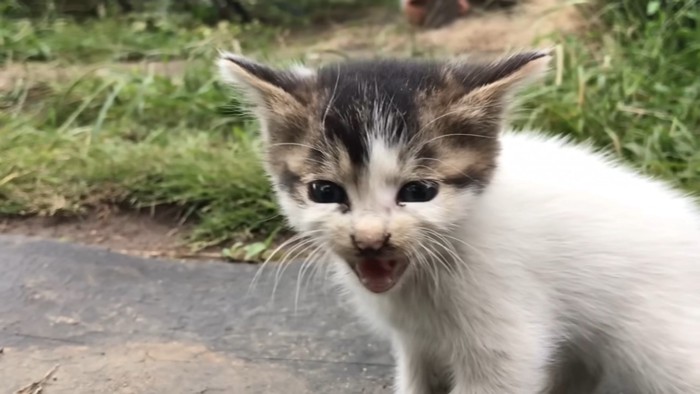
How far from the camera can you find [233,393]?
221cm

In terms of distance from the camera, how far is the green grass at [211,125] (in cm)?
342

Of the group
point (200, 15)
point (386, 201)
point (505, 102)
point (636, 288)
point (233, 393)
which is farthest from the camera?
point (200, 15)

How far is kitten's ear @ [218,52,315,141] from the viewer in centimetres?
189

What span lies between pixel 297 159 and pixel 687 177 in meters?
1.99

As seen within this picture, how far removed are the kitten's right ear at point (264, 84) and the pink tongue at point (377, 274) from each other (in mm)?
413

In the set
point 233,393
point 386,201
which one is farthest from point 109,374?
point 386,201

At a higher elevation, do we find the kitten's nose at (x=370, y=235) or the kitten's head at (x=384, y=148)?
the kitten's head at (x=384, y=148)

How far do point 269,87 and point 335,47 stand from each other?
11.9ft

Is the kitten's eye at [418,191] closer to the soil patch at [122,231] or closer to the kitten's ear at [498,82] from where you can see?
the kitten's ear at [498,82]

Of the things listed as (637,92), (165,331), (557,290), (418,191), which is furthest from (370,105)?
(637,92)

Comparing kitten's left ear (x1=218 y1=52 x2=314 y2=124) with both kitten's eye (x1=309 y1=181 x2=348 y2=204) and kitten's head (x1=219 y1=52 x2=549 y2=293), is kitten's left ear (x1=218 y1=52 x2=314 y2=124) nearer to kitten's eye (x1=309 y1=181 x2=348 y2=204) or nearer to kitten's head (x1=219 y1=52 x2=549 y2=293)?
kitten's head (x1=219 y1=52 x2=549 y2=293)

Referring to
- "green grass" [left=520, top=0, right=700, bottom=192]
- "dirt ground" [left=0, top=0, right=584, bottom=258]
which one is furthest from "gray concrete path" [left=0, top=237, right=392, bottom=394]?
"green grass" [left=520, top=0, right=700, bottom=192]

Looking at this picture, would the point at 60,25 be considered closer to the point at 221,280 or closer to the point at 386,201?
the point at 221,280

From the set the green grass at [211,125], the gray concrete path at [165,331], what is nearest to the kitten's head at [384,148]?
the gray concrete path at [165,331]
